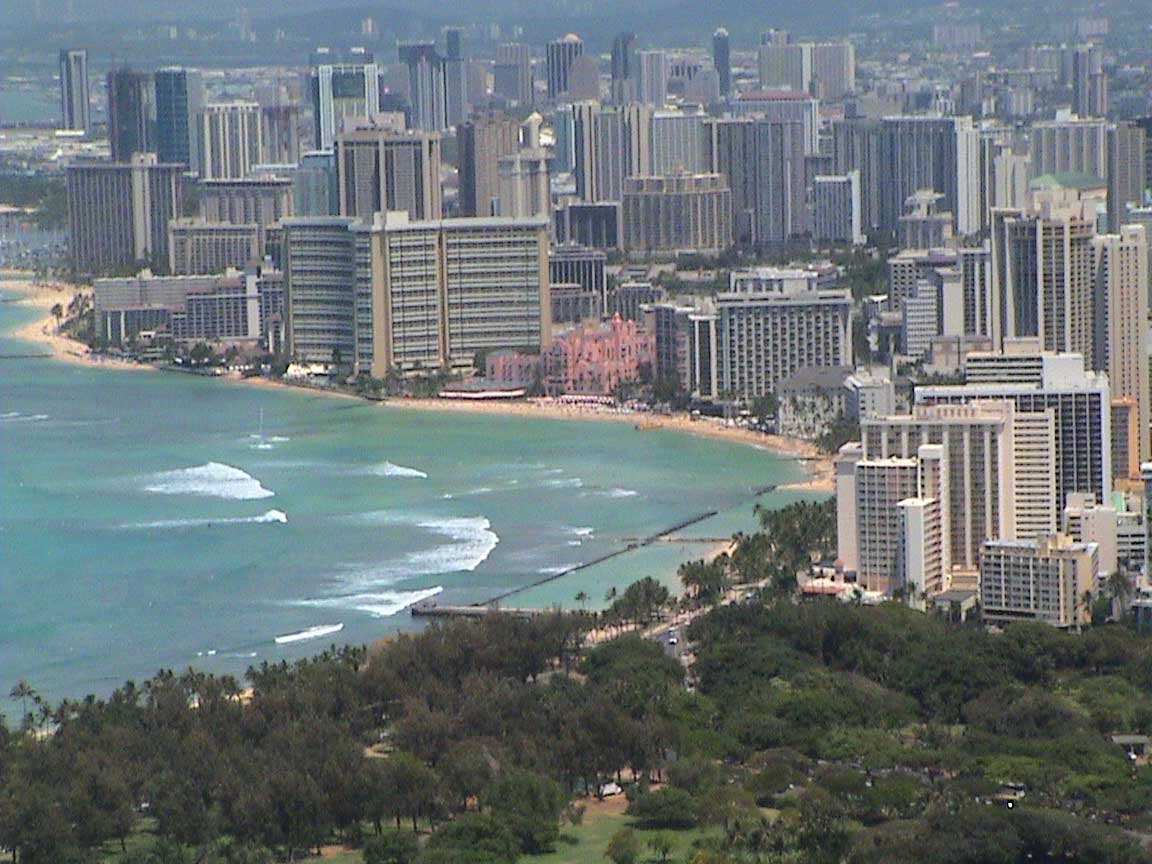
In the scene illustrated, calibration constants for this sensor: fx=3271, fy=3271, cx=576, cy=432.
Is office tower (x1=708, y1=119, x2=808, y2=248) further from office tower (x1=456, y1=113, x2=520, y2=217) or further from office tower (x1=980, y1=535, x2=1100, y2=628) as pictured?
office tower (x1=980, y1=535, x2=1100, y2=628)

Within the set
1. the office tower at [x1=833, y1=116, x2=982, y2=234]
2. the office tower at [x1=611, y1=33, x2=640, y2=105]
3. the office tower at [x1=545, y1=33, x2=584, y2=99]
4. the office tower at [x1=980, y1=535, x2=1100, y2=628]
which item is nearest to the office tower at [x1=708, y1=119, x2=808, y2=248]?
the office tower at [x1=833, y1=116, x2=982, y2=234]

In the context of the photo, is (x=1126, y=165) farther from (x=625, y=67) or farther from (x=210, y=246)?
(x=625, y=67)

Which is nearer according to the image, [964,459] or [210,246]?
[964,459]

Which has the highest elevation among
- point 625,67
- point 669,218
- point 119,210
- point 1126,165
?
point 625,67

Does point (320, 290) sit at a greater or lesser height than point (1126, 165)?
lesser

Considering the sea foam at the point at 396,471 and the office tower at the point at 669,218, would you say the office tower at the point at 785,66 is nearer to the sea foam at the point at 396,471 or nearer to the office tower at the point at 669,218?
the office tower at the point at 669,218

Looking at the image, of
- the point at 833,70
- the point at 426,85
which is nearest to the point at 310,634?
the point at 426,85

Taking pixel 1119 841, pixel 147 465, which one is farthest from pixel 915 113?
pixel 1119 841
